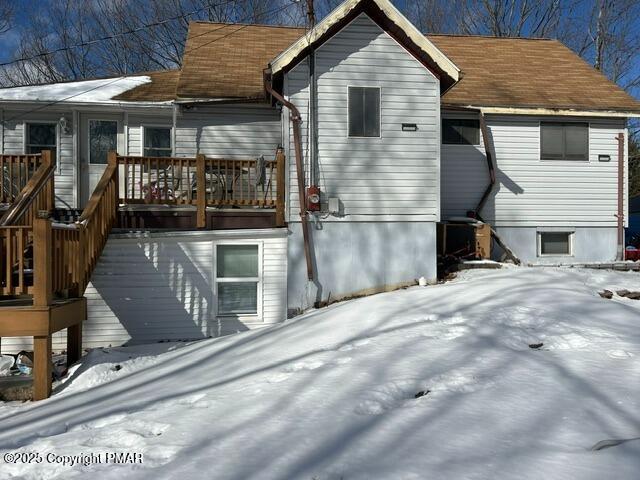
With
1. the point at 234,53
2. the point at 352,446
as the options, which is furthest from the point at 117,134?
the point at 352,446

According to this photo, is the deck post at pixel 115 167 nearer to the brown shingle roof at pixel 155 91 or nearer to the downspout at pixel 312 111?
the brown shingle roof at pixel 155 91

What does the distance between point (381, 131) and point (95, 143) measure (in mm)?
6549

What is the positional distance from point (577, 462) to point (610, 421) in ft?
2.58

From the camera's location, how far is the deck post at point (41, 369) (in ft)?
20.7

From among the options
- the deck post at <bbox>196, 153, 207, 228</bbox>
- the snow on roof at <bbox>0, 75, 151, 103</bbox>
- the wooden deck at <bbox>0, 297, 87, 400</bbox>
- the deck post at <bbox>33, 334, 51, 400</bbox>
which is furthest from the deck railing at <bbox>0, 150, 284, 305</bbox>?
the snow on roof at <bbox>0, 75, 151, 103</bbox>

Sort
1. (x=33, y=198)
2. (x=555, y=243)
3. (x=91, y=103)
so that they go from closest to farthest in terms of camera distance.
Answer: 1. (x=33, y=198)
2. (x=91, y=103)
3. (x=555, y=243)

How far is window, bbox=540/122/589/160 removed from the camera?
12422 mm

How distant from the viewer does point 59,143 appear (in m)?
11.6

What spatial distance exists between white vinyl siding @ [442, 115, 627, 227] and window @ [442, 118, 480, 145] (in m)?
0.16

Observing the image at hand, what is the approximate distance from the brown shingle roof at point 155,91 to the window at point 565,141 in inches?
341

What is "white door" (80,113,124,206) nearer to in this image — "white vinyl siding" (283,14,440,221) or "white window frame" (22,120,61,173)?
"white window frame" (22,120,61,173)

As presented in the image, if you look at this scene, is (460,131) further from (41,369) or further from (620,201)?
(41,369)

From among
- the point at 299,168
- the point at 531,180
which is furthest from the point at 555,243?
the point at 299,168

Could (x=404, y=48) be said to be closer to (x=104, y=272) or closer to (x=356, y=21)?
(x=356, y=21)
